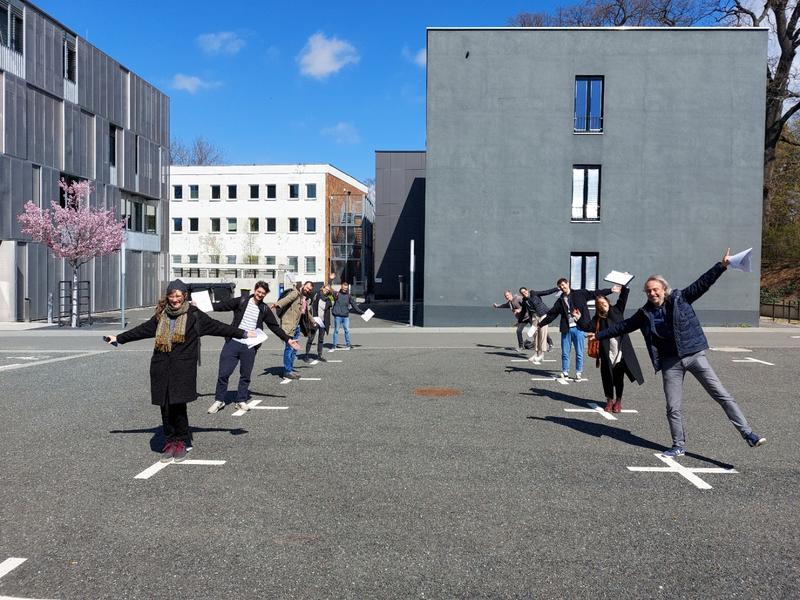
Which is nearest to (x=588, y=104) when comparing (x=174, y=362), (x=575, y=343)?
(x=575, y=343)

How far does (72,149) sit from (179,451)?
2792 centimetres

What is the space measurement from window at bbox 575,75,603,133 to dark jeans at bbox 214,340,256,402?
21.0 metres

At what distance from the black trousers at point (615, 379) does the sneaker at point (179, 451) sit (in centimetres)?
564

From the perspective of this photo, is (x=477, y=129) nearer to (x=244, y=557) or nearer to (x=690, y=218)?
(x=690, y=218)

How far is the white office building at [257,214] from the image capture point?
5744 centimetres

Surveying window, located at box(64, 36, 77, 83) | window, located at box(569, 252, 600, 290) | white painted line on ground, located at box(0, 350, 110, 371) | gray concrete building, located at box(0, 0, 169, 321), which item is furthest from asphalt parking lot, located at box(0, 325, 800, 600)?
window, located at box(64, 36, 77, 83)

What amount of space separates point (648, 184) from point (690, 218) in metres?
2.08

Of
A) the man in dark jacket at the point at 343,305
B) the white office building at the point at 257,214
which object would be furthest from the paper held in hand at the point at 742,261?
the white office building at the point at 257,214

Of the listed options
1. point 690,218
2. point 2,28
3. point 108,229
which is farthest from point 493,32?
point 2,28

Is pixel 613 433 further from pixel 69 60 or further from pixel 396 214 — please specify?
pixel 396 214

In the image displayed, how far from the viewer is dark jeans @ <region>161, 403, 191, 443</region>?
672 cm

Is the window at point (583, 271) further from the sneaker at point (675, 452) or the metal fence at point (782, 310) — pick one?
the sneaker at point (675, 452)

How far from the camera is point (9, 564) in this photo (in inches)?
164

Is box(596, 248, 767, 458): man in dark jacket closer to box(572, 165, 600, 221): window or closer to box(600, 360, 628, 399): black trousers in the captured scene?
box(600, 360, 628, 399): black trousers
